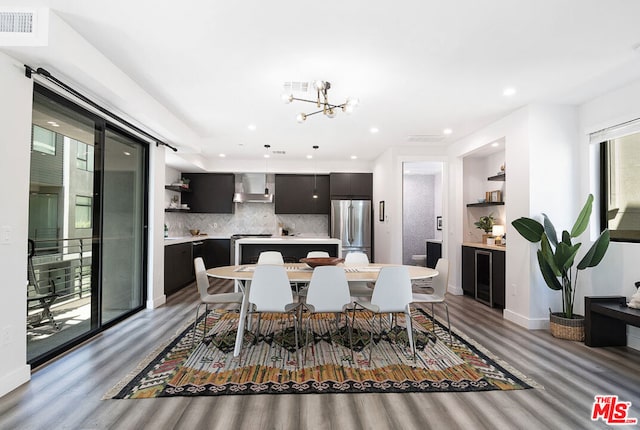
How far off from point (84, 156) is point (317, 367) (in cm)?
305

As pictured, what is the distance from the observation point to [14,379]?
254 centimetres

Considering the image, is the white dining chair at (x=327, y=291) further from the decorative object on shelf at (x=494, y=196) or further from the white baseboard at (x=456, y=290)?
the decorative object on shelf at (x=494, y=196)

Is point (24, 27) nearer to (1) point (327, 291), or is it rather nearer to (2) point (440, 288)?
(1) point (327, 291)

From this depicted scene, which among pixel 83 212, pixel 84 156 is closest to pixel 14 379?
pixel 83 212

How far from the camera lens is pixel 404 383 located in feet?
8.78

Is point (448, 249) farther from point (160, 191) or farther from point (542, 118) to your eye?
point (160, 191)

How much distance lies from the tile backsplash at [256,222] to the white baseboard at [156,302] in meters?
3.22

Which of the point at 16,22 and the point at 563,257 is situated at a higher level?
the point at 16,22

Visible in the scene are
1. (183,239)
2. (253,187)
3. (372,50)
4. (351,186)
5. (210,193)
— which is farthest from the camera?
(253,187)

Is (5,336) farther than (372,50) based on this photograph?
No

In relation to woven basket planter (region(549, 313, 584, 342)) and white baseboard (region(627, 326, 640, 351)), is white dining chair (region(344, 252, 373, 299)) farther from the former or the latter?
white baseboard (region(627, 326, 640, 351))

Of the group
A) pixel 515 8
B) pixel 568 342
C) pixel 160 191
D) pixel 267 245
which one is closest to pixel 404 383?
pixel 568 342

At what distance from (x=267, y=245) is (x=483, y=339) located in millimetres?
3548

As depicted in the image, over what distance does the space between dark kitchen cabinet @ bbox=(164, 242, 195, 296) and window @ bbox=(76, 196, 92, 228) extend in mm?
2097
